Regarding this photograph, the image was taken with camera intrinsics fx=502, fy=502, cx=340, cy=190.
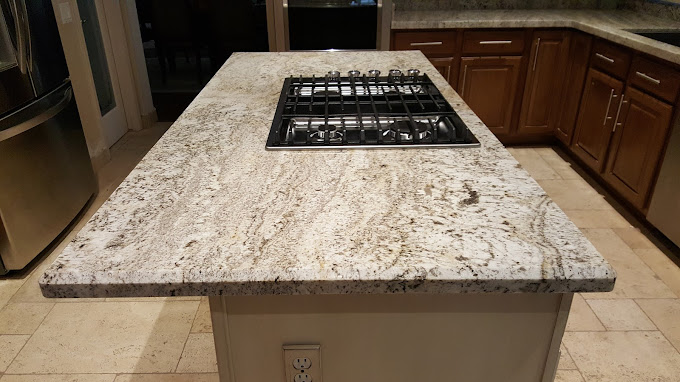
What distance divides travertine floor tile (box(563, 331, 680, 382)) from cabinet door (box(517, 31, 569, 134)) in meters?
1.95

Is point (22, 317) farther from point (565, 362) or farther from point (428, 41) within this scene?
point (428, 41)

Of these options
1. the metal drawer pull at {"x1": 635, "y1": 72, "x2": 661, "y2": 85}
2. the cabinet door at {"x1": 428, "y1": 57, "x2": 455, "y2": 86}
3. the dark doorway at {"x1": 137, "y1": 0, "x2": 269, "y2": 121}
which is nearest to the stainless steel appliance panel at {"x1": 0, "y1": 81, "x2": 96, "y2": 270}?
the dark doorway at {"x1": 137, "y1": 0, "x2": 269, "y2": 121}

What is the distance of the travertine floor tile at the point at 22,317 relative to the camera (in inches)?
80.9

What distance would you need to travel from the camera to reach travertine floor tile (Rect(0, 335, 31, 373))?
189 centimetres

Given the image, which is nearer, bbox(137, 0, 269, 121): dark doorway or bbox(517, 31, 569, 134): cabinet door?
bbox(517, 31, 569, 134): cabinet door

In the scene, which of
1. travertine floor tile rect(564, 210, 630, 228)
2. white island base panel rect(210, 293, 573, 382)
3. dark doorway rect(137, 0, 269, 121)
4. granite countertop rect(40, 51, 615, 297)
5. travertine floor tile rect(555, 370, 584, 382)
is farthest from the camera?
dark doorway rect(137, 0, 269, 121)

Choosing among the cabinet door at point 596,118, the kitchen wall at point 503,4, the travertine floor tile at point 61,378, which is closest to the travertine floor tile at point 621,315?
the cabinet door at point 596,118

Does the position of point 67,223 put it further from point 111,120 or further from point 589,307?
point 589,307

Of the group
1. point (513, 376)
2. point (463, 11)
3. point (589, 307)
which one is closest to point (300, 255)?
point (513, 376)

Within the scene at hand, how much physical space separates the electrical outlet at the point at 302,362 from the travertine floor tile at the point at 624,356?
127 centimetres

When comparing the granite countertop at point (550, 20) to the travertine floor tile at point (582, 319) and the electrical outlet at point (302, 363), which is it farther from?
the electrical outlet at point (302, 363)

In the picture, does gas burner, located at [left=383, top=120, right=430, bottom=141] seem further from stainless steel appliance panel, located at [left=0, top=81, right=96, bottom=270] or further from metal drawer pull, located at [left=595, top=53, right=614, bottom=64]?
metal drawer pull, located at [left=595, top=53, right=614, bottom=64]

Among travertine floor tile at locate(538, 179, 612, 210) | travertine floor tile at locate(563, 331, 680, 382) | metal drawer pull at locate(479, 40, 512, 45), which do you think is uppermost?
metal drawer pull at locate(479, 40, 512, 45)

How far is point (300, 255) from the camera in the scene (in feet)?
2.72
